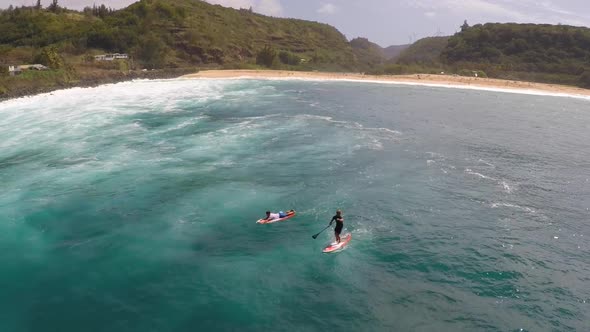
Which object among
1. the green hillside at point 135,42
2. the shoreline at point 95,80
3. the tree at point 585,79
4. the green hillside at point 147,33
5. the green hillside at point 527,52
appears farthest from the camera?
the green hillside at point 147,33

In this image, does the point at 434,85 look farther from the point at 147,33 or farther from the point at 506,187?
the point at 147,33

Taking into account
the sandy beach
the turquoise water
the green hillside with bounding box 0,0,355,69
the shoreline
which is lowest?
the turquoise water

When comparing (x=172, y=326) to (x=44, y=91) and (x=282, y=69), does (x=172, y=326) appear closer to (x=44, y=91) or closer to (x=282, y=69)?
(x=44, y=91)

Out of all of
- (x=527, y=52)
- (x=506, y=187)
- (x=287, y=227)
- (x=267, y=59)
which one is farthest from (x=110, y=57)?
(x=527, y=52)

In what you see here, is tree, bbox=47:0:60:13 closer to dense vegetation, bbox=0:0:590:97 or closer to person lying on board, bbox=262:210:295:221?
dense vegetation, bbox=0:0:590:97

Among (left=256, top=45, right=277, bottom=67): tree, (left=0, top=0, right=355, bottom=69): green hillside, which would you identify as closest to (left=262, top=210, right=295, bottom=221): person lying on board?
(left=0, top=0, right=355, bottom=69): green hillside

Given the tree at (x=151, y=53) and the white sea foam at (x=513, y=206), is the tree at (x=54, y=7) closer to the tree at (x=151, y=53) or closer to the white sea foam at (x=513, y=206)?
the tree at (x=151, y=53)

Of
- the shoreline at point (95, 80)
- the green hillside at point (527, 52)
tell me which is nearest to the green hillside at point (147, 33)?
the shoreline at point (95, 80)
